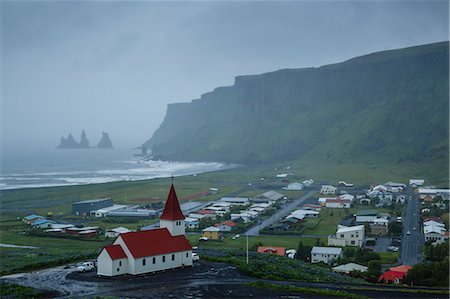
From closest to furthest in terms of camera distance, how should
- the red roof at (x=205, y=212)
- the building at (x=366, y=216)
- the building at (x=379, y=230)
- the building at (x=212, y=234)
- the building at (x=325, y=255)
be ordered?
the building at (x=325, y=255) → the building at (x=212, y=234) → the building at (x=379, y=230) → the building at (x=366, y=216) → the red roof at (x=205, y=212)

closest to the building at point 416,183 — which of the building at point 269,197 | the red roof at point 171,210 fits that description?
the building at point 269,197

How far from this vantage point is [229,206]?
76000 millimetres

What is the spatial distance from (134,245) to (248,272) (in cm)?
694

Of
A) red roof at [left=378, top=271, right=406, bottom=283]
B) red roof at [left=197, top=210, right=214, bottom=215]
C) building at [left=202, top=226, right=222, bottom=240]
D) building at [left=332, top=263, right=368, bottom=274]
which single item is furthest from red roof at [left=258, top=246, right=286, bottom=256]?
red roof at [left=197, top=210, right=214, bottom=215]

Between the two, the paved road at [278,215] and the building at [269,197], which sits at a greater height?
the building at [269,197]

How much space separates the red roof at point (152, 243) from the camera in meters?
31.0

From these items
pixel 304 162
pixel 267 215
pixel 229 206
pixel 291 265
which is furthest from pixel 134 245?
pixel 304 162

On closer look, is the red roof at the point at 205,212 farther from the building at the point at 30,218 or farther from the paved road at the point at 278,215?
the building at the point at 30,218

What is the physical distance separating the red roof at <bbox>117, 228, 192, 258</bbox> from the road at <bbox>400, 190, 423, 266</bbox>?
21051 millimetres

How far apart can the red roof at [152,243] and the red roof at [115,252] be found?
19.2 inches

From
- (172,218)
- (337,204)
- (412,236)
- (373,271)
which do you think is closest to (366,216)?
(412,236)

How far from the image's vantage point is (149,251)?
103 ft

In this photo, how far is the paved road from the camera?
5905cm

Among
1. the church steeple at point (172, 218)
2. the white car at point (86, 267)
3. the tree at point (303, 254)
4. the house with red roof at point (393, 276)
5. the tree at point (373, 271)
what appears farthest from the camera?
the tree at point (303, 254)
